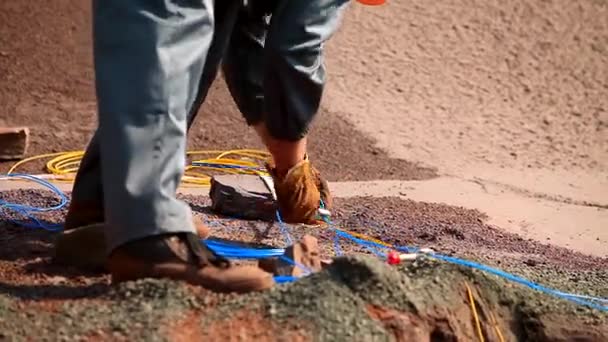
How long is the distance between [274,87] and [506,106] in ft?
14.9

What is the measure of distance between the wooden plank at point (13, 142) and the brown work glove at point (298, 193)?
2303 mm

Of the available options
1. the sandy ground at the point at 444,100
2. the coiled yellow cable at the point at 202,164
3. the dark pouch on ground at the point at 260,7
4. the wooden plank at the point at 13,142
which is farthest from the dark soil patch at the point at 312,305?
the wooden plank at the point at 13,142

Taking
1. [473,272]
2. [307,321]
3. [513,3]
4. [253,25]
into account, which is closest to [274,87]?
[253,25]

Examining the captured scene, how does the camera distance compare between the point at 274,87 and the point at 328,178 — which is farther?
the point at 328,178

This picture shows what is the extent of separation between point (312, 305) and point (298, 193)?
4.56 ft

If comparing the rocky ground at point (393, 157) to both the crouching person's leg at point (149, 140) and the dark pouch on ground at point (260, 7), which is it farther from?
the dark pouch on ground at point (260, 7)

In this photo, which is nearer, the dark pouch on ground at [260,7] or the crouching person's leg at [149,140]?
the crouching person's leg at [149,140]

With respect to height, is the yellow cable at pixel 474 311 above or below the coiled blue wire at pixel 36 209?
above

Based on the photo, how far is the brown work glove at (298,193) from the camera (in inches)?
151

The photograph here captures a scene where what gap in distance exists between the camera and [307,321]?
8.20 feet

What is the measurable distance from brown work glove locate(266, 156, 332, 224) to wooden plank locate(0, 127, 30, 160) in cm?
230

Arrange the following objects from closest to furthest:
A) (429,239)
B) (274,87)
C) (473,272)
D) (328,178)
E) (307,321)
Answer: (307,321), (473,272), (274,87), (429,239), (328,178)

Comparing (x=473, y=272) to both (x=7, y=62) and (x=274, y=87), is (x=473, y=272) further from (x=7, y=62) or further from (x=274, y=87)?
(x=7, y=62)

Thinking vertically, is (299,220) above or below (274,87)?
below
